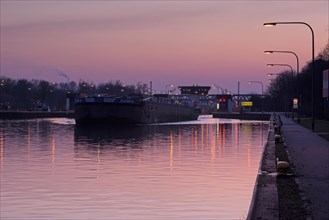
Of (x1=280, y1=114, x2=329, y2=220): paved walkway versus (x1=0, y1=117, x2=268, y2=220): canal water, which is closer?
(x1=280, y1=114, x2=329, y2=220): paved walkway

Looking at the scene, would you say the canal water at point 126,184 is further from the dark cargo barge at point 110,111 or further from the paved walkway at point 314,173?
the dark cargo barge at point 110,111

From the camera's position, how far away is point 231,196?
17797 millimetres

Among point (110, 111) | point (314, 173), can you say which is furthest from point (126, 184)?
point (110, 111)

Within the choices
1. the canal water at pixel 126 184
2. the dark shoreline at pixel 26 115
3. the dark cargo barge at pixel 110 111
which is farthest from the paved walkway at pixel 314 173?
the dark shoreline at pixel 26 115

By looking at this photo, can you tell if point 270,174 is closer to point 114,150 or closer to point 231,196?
point 231,196

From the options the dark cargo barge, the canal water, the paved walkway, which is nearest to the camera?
the paved walkway

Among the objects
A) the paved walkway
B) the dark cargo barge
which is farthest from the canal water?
the dark cargo barge

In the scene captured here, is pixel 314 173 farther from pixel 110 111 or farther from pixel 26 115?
pixel 26 115

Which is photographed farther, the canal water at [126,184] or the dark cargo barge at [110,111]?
the dark cargo barge at [110,111]

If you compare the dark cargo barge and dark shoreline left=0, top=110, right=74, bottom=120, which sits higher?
the dark cargo barge

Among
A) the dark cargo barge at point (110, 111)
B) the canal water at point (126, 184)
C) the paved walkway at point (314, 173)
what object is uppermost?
the dark cargo barge at point (110, 111)

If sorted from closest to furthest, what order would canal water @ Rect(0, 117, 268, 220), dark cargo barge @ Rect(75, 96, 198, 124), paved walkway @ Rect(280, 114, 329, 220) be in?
paved walkway @ Rect(280, 114, 329, 220)
canal water @ Rect(0, 117, 268, 220)
dark cargo barge @ Rect(75, 96, 198, 124)

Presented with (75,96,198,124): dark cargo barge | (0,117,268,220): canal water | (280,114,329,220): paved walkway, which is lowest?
(0,117,268,220): canal water

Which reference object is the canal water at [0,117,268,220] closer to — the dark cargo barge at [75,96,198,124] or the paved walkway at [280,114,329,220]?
the paved walkway at [280,114,329,220]
